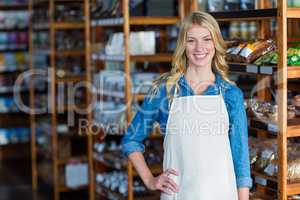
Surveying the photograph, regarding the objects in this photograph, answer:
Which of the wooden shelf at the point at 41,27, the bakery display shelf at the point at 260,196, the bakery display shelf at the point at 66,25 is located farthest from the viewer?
the wooden shelf at the point at 41,27

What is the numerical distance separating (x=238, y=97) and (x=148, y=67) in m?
2.53

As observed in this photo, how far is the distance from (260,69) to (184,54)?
0.65 meters

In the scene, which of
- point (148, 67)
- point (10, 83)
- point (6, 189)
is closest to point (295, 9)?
point (148, 67)

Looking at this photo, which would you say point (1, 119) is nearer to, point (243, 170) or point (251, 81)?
point (251, 81)

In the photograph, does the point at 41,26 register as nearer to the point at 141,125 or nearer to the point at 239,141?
the point at 141,125

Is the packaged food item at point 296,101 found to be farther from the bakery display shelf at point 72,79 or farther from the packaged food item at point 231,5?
the bakery display shelf at point 72,79

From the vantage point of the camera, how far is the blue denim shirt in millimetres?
2475

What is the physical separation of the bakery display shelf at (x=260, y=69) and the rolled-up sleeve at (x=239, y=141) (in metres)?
0.49

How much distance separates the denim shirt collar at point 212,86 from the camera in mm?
2537

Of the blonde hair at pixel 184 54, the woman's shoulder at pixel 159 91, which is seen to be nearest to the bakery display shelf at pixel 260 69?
the blonde hair at pixel 184 54

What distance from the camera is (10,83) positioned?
25.9 feet

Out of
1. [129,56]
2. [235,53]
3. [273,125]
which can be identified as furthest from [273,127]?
[129,56]

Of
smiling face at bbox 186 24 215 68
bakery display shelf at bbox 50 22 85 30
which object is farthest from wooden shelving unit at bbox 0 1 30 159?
smiling face at bbox 186 24 215 68

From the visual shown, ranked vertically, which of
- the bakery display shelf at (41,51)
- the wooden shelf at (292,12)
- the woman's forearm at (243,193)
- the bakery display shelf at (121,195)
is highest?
the wooden shelf at (292,12)
